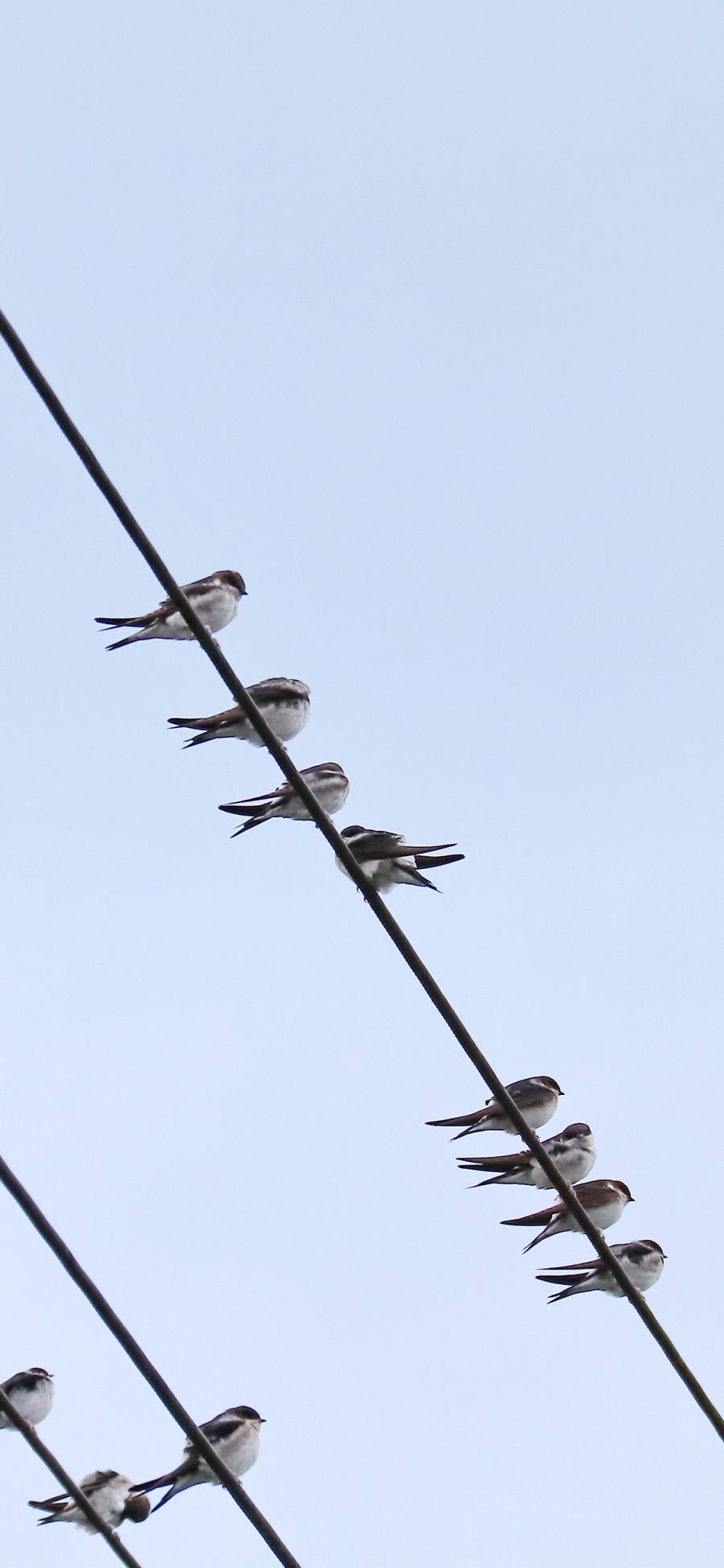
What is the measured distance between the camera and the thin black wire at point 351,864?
419 centimetres

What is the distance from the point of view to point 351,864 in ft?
16.7

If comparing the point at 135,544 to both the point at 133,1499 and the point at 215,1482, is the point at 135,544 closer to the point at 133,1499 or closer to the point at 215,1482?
the point at 215,1482

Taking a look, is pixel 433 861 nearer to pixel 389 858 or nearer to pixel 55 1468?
pixel 389 858

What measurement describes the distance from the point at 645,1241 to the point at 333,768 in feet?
8.60

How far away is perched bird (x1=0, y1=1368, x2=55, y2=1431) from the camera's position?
1085 cm

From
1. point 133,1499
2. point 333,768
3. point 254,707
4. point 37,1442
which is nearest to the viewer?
point 254,707

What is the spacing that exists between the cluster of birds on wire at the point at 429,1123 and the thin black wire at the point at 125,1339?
90.0 inches

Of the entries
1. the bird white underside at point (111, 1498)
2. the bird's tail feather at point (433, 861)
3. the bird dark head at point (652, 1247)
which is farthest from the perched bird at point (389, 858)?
the bird white underside at point (111, 1498)

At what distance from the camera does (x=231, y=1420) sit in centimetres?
872

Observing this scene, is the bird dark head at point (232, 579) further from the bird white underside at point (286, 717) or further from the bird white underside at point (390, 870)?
the bird white underside at point (390, 870)

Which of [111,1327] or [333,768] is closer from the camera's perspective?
[111,1327]

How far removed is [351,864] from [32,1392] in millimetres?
6975

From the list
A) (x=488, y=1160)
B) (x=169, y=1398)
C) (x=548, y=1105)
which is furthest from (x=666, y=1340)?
(x=548, y=1105)

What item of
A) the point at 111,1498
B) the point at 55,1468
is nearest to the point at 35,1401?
the point at 111,1498
